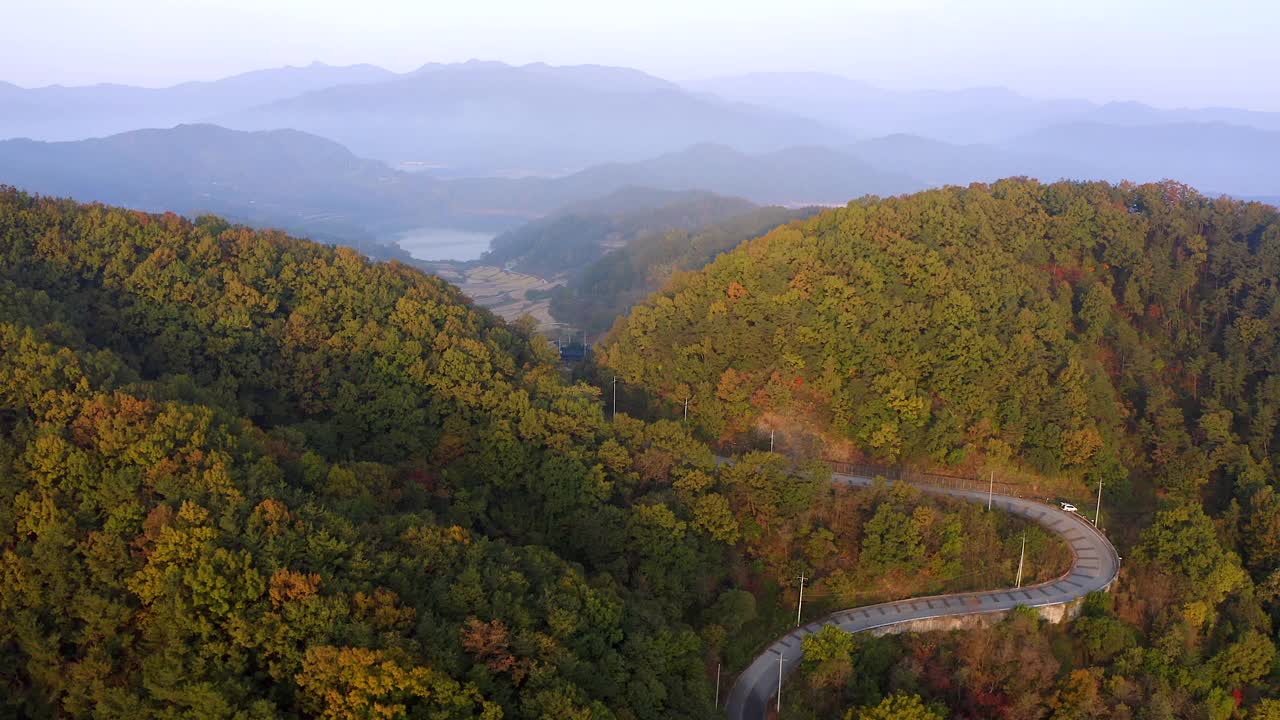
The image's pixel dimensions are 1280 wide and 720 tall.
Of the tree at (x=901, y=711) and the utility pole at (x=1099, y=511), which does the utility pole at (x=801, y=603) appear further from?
the utility pole at (x=1099, y=511)

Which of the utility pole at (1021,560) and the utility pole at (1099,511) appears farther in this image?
the utility pole at (1099,511)

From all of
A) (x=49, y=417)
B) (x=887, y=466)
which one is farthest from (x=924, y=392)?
(x=49, y=417)

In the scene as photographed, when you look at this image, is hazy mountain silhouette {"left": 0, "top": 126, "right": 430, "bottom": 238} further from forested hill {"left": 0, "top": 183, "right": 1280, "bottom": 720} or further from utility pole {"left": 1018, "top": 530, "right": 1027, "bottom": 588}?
utility pole {"left": 1018, "top": 530, "right": 1027, "bottom": 588}

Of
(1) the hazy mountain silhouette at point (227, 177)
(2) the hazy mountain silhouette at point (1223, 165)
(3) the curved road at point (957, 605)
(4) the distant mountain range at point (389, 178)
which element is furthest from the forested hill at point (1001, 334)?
(2) the hazy mountain silhouette at point (1223, 165)

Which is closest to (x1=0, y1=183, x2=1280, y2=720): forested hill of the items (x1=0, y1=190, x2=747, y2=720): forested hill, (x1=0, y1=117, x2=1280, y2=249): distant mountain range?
(x1=0, y1=190, x2=747, y2=720): forested hill

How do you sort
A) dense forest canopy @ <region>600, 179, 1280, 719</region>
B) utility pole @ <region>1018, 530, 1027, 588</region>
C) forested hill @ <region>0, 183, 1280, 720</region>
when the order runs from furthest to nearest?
utility pole @ <region>1018, 530, 1027, 588</region> < dense forest canopy @ <region>600, 179, 1280, 719</region> < forested hill @ <region>0, 183, 1280, 720</region>

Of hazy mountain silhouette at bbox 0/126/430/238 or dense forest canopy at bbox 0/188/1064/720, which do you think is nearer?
dense forest canopy at bbox 0/188/1064/720
